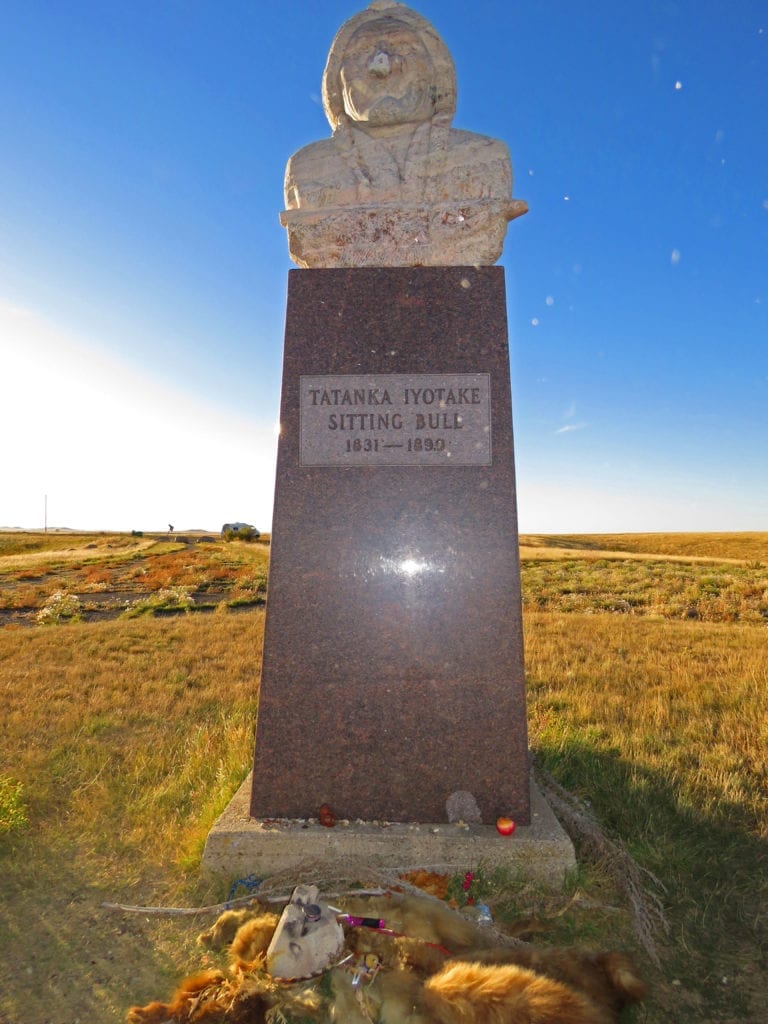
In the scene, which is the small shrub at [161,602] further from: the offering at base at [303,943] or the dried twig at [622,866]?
the offering at base at [303,943]

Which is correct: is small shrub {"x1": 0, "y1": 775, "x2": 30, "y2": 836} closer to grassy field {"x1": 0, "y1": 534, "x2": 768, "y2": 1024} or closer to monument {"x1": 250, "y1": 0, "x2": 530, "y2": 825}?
grassy field {"x1": 0, "y1": 534, "x2": 768, "y2": 1024}

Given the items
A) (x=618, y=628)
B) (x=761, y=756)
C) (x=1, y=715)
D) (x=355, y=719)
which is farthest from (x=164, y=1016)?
(x=618, y=628)

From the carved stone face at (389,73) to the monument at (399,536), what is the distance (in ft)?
1.71

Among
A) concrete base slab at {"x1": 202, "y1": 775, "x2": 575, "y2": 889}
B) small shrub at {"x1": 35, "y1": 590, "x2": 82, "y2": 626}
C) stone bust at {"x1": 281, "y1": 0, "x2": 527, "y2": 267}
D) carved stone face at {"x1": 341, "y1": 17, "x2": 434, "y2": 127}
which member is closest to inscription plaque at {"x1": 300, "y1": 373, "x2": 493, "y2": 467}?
stone bust at {"x1": 281, "y1": 0, "x2": 527, "y2": 267}

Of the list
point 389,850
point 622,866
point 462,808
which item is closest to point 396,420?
point 462,808

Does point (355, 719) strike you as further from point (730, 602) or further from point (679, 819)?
point (730, 602)

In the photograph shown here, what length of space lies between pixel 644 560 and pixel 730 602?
12.8 m

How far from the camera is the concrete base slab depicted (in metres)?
2.78

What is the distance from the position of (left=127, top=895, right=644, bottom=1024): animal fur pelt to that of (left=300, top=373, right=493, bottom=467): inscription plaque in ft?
6.51

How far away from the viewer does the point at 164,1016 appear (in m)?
2.03

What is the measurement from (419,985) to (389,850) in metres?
0.74

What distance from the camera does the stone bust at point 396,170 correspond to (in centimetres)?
328

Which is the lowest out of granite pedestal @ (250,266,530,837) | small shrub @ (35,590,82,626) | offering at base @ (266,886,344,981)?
small shrub @ (35,590,82,626)

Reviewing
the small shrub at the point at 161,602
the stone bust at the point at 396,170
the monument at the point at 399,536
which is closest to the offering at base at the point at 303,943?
the monument at the point at 399,536
